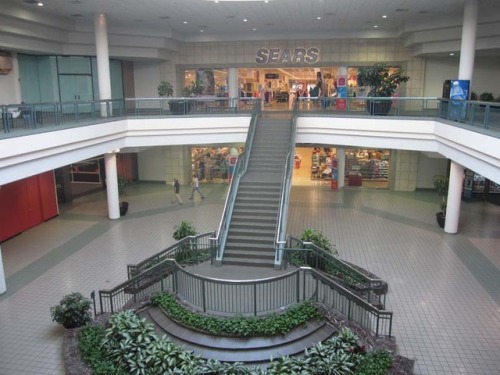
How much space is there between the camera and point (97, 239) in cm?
Answer: 1700

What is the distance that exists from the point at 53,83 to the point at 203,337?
16647 millimetres

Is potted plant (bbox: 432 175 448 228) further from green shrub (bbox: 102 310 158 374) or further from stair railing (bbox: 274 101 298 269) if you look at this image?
green shrub (bbox: 102 310 158 374)

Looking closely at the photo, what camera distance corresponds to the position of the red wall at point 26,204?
667 inches

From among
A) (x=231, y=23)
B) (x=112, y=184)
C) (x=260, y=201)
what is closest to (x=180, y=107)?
(x=112, y=184)

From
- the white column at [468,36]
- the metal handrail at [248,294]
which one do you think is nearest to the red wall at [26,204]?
the metal handrail at [248,294]

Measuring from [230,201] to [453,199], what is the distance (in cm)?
867

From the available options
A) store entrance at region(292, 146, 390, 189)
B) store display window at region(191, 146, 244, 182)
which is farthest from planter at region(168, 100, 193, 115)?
store entrance at region(292, 146, 390, 189)

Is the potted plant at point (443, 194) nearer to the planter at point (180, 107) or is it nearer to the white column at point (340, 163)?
the white column at point (340, 163)

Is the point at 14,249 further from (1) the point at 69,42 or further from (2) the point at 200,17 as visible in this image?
(2) the point at 200,17

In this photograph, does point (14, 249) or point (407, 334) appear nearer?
point (407, 334)

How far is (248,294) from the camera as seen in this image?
35.2 ft

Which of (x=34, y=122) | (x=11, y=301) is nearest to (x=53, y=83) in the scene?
(x=34, y=122)

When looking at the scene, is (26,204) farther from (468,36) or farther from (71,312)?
(468,36)

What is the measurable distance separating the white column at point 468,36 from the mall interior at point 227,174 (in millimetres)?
51
